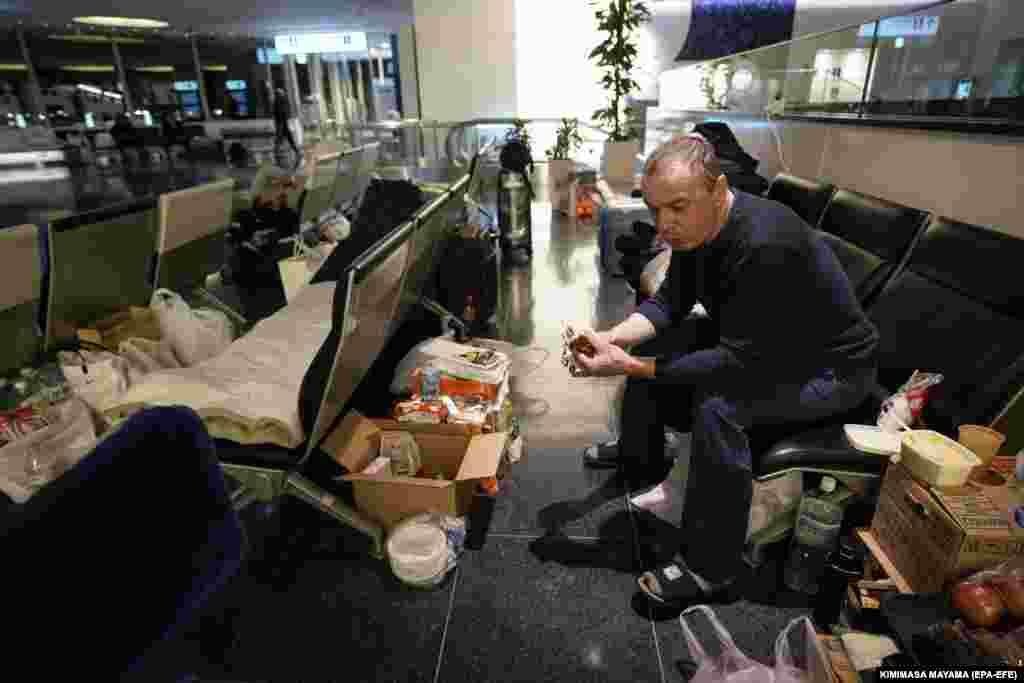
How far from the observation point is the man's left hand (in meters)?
1.63

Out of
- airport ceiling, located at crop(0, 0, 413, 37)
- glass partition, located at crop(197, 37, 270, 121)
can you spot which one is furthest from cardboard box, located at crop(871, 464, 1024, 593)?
glass partition, located at crop(197, 37, 270, 121)

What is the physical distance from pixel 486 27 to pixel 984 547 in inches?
351

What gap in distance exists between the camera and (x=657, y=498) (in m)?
1.92

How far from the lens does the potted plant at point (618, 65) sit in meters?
6.04

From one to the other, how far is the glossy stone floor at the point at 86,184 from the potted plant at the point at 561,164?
461 centimetres

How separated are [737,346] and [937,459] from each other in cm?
49

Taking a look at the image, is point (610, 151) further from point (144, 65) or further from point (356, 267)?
point (144, 65)

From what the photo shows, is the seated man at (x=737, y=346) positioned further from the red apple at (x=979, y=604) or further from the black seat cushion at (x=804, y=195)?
the black seat cushion at (x=804, y=195)

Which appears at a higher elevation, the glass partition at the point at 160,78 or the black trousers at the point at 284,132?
the glass partition at the point at 160,78

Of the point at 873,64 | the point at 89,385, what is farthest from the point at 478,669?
the point at 873,64

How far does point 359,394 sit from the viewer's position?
249 cm

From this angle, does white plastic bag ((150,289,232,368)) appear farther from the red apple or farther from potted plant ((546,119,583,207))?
potted plant ((546,119,583,207))

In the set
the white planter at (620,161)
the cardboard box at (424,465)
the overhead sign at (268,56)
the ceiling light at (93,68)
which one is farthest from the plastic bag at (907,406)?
the ceiling light at (93,68)

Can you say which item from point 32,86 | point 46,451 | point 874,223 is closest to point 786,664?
point 874,223
